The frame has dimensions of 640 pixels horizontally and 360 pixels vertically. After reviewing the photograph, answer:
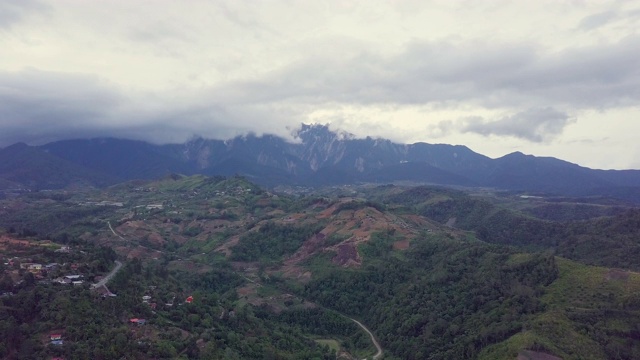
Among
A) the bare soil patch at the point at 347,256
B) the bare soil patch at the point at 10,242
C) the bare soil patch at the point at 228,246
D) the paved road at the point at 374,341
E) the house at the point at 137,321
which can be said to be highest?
the bare soil patch at the point at 10,242

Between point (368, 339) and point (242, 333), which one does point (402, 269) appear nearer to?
point (368, 339)

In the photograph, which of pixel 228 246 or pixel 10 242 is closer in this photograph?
pixel 10 242

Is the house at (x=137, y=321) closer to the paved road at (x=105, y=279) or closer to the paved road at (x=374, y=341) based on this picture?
the paved road at (x=105, y=279)

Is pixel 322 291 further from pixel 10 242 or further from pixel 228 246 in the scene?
pixel 10 242

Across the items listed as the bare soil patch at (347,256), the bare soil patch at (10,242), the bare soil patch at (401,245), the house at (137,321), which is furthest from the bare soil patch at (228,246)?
the house at (137,321)

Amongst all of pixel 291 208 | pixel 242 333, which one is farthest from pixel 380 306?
pixel 291 208

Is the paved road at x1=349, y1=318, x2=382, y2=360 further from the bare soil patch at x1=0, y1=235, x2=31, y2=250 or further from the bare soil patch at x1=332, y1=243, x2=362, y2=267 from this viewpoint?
the bare soil patch at x1=0, y1=235, x2=31, y2=250

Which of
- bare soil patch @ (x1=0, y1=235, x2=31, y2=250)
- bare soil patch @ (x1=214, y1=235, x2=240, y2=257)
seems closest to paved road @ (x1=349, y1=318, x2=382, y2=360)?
bare soil patch @ (x1=214, y1=235, x2=240, y2=257)

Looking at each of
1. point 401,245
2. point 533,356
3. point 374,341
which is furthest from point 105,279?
point 401,245
